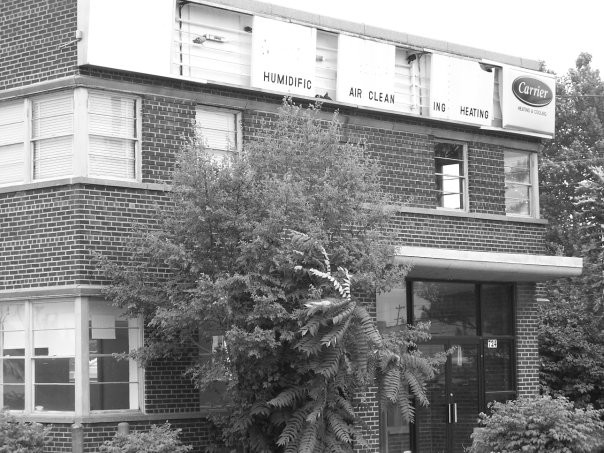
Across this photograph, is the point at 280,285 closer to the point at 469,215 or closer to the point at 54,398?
the point at 54,398

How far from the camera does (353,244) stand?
17.2 m

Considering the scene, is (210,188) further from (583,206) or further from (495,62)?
(583,206)

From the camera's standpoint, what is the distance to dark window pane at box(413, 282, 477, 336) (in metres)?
22.2

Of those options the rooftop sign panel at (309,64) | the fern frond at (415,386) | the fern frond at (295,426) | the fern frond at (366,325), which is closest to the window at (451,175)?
the rooftop sign panel at (309,64)

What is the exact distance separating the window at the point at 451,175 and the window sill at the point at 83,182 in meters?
6.72

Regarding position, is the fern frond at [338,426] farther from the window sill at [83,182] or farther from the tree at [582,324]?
the tree at [582,324]

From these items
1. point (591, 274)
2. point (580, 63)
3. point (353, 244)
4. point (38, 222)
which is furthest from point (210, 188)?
point (580, 63)

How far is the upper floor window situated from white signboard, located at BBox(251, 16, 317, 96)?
2.56m

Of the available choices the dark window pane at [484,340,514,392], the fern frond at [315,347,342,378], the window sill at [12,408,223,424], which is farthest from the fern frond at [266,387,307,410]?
the dark window pane at [484,340,514,392]

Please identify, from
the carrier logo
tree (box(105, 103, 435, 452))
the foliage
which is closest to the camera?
tree (box(105, 103, 435, 452))

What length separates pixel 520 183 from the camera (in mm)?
24359

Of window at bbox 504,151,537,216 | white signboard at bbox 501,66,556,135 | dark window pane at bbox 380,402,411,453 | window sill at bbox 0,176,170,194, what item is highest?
white signboard at bbox 501,66,556,135

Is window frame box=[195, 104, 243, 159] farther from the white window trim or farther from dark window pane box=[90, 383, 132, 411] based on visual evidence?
dark window pane box=[90, 383, 132, 411]

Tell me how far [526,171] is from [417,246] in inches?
159
